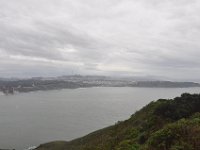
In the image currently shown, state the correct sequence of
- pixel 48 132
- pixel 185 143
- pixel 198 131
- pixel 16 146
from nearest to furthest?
1. pixel 185 143
2. pixel 198 131
3. pixel 16 146
4. pixel 48 132

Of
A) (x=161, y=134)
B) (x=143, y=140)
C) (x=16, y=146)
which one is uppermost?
(x=161, y=134)

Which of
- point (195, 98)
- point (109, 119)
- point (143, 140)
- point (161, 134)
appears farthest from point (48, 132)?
point (161, 134)

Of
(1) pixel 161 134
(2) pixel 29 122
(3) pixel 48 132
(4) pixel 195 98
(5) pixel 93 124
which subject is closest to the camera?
(1) pixel 161 134

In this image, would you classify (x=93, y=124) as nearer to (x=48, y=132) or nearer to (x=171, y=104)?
(x=48, y=132)

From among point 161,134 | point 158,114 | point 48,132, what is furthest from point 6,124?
point 161,134

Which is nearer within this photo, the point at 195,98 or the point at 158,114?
the point at 158,114

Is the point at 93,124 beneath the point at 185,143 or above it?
beneath

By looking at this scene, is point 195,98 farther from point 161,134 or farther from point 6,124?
point 6,124
